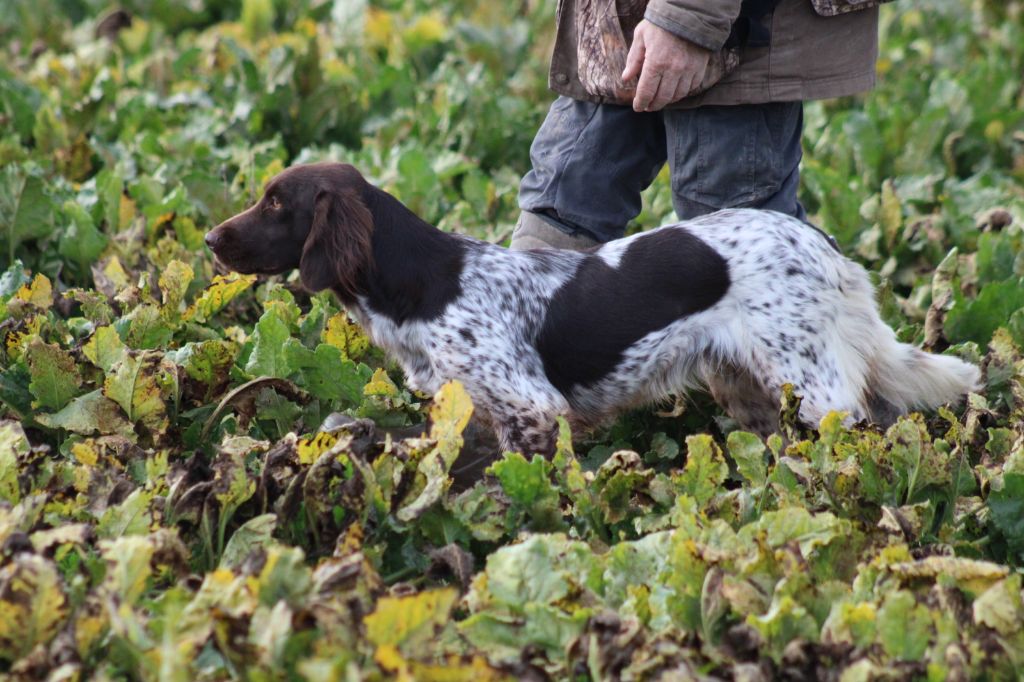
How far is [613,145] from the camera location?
4.49m

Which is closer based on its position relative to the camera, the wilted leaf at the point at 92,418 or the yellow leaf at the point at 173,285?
the wilted leaf at the point at 92,418

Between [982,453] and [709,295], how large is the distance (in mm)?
901

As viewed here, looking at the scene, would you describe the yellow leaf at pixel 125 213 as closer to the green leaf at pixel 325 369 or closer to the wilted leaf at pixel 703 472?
the green leaf at pixel 325 369

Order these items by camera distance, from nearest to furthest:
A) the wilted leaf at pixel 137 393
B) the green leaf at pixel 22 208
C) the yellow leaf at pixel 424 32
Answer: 1. the wilted leaf at pixel 137 393
2. the green leaf at pixel 22 208
3. the yellow leaf at pixel 424 32

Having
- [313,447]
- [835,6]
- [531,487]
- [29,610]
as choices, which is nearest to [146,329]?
[313,447]

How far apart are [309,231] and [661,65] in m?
1.13

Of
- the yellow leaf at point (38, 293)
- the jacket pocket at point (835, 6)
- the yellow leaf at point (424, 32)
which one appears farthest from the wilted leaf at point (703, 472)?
the yellow leaf at point (424, 32)

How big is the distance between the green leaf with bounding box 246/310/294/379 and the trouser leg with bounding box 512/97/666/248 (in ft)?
3.41

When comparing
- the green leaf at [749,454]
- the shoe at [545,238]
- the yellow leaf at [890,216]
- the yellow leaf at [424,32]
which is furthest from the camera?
Answer: the yellow leaf at [424,32]

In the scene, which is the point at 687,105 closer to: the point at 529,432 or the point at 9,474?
the point at 529,432

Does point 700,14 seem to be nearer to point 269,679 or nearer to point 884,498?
point 884,498

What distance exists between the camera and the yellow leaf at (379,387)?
394cm

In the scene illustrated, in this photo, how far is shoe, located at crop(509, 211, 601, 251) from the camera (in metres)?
4.59

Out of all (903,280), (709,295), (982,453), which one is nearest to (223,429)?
(709,295)
